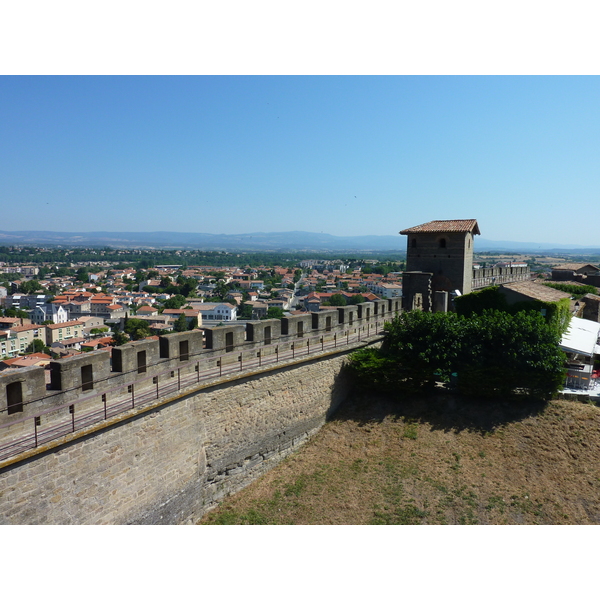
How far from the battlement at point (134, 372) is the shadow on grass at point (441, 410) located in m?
1.86

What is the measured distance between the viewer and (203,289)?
338 feet

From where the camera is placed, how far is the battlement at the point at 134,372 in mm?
6164

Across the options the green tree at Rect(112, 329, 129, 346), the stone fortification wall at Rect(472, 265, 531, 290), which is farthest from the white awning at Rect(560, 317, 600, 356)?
the green tree at Rect(112, 329, 129, 346)

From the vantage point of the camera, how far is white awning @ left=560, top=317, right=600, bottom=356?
39.0 ft

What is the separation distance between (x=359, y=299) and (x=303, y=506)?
59547 mm

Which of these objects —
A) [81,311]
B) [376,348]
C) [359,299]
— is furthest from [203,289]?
[376,348]

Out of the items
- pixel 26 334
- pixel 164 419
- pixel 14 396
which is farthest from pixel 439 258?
pixel 26 334

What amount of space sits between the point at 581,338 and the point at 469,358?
174 inches

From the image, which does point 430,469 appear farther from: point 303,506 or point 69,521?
point 69,521

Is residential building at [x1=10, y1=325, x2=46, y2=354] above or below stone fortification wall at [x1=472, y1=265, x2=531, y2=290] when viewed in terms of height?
below

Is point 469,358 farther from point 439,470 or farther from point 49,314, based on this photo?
point 49,314

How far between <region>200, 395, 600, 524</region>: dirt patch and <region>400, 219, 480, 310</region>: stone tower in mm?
4856

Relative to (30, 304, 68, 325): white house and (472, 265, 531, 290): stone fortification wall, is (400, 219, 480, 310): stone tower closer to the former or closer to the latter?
(472, 265, 531, 290): stone fortification wall

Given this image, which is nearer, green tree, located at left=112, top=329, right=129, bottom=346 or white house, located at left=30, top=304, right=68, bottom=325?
green tree, located at left=112, top=329, right=129, bottom=346
